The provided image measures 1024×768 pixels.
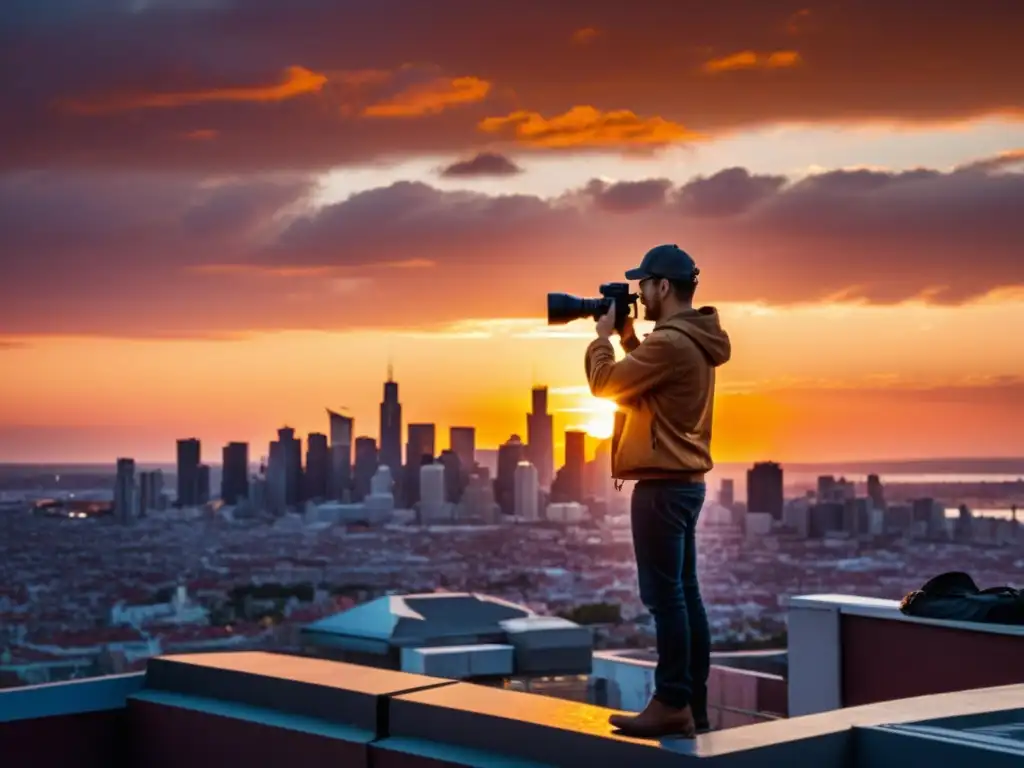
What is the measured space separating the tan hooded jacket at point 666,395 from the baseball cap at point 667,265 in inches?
5.5

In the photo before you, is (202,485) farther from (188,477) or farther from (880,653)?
(880,653)

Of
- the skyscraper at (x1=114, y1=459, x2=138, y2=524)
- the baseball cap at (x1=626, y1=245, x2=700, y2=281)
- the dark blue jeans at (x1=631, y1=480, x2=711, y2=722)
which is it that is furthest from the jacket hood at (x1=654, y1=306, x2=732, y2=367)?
the skyscraper at (x1=114, y1=459, x2=138, y2=524)

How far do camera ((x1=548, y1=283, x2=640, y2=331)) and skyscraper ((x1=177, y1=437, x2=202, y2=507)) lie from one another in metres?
83.8

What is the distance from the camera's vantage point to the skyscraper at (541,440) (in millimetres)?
67062

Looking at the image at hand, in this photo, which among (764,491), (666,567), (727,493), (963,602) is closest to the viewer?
(666,567)

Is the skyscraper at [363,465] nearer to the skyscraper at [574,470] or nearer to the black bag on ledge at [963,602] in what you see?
the skyscraper at [574,470]

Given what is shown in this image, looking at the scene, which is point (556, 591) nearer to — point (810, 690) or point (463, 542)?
point (463, 542)

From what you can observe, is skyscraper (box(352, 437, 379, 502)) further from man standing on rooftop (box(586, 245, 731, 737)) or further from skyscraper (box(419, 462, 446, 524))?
man standing on rooftop (box(586, 245, 731, 737))

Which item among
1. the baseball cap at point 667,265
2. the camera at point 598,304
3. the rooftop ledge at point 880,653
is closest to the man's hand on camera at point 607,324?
the camera at point 598,304

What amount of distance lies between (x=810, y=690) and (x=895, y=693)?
69 centimetres

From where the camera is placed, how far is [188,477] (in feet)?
289

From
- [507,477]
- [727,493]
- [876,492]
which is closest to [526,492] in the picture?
[507,477]

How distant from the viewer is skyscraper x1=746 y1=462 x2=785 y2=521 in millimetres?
65500

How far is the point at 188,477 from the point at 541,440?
88.3 feet
